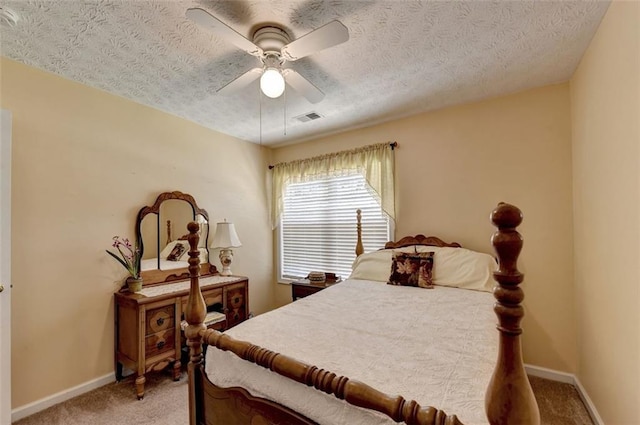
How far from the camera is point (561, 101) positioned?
243 cm

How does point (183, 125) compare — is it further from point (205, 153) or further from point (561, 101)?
point (561, 101)

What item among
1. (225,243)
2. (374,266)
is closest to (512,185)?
(374,266)

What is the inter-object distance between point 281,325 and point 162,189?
212cm

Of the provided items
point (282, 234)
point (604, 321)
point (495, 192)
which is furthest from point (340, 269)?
point (604, 321)

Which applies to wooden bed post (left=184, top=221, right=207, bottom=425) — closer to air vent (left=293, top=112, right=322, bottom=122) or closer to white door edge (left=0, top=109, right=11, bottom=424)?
white door edge (left=0, top=109, right=11, bottom=424)

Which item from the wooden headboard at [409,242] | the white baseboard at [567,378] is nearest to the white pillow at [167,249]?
the wooden headboard at [409,242]

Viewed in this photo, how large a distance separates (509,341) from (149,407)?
2.51 meters

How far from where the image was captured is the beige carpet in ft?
6.43

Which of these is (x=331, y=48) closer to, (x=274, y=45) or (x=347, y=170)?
(x=274, y=45)

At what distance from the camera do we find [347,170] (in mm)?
3525

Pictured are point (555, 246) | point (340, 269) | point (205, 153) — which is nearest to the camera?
point (555, 246)

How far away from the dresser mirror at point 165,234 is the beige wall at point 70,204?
0.10 metres

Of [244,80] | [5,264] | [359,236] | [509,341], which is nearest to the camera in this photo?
[509,341]

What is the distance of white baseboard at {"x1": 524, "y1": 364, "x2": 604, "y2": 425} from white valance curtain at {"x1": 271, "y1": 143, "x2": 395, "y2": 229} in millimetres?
1845
